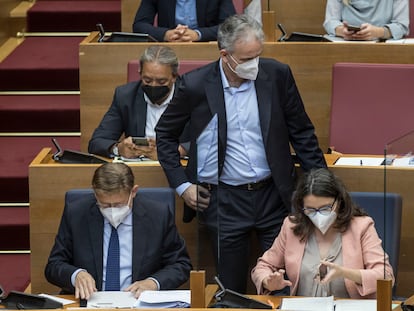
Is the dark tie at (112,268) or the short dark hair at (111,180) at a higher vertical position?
the short dark hair at (111,180)

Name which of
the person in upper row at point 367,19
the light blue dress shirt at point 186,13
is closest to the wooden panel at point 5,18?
the light blue dress shirt at point 186,13

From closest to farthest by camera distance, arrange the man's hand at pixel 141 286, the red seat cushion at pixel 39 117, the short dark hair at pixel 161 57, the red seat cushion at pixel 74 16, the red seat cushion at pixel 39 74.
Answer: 1. the man's hand at pixel 141 286
2. the short dark hair at pixel 161 57
3. the red seat cushion at pixel 39 117
4. the red seat cushion at pixel 39 74
5. the red seat cushion at pixel 74 16

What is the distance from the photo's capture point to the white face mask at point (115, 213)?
3.14 metres

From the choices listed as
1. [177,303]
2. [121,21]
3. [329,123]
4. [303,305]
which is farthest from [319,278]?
[121,21]

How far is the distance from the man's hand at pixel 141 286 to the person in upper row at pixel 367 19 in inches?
59.2

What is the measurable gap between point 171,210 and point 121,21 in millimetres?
1955

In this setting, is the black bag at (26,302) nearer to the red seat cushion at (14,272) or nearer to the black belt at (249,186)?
the black belt at (249,186)

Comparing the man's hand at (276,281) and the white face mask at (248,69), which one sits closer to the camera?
the man's hand at (276,281)

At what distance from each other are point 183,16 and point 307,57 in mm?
489

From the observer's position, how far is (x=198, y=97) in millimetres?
3256

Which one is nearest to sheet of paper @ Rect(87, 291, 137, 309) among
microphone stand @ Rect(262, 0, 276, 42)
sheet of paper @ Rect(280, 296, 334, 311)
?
sheet of paper @ Rect(280, 296, 334, 311)

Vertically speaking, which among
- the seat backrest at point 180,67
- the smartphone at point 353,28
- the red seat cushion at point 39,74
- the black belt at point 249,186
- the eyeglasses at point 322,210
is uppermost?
the smartphone at point 353,28

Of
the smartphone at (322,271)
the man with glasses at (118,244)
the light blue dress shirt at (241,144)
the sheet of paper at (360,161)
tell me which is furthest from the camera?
the sheet of paper at (360,161)

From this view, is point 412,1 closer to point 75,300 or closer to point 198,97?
point 198,97
